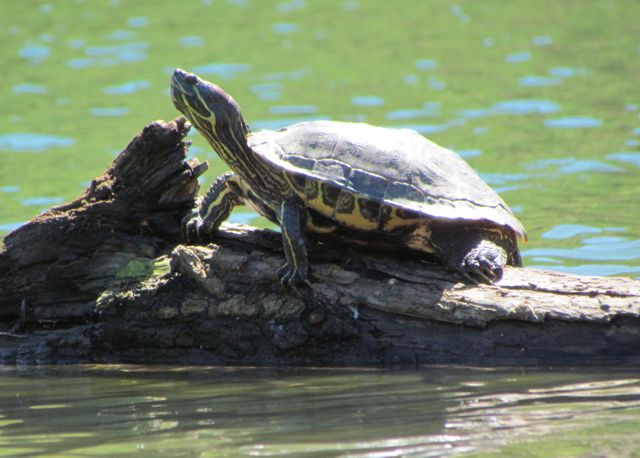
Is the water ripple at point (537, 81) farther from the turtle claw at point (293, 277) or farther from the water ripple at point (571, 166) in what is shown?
the turtle claw at point (293, 277)

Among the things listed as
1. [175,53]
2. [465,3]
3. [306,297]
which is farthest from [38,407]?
[465,3]

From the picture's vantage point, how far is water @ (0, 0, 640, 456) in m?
4.46

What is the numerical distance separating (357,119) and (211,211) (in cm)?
659

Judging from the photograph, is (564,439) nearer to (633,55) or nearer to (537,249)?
(537,249)

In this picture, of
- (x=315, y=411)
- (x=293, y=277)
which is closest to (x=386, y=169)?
(x=293, y=277)

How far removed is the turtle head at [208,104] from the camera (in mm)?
6164

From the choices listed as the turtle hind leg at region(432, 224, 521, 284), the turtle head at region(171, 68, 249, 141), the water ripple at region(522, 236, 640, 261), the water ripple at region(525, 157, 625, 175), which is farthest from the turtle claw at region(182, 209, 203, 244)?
the water ripple at region(525, 157, 625, 175)

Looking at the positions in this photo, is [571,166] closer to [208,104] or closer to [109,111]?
[208,104]

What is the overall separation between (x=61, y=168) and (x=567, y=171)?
534 centimetres

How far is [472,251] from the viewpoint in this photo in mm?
5566

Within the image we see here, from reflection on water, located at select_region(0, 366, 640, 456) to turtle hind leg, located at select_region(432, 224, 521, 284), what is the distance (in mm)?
569

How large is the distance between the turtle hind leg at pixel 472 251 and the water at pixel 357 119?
1.92 feet

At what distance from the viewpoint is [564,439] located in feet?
Answer: 13.5

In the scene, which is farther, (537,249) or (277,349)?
(537,249)
